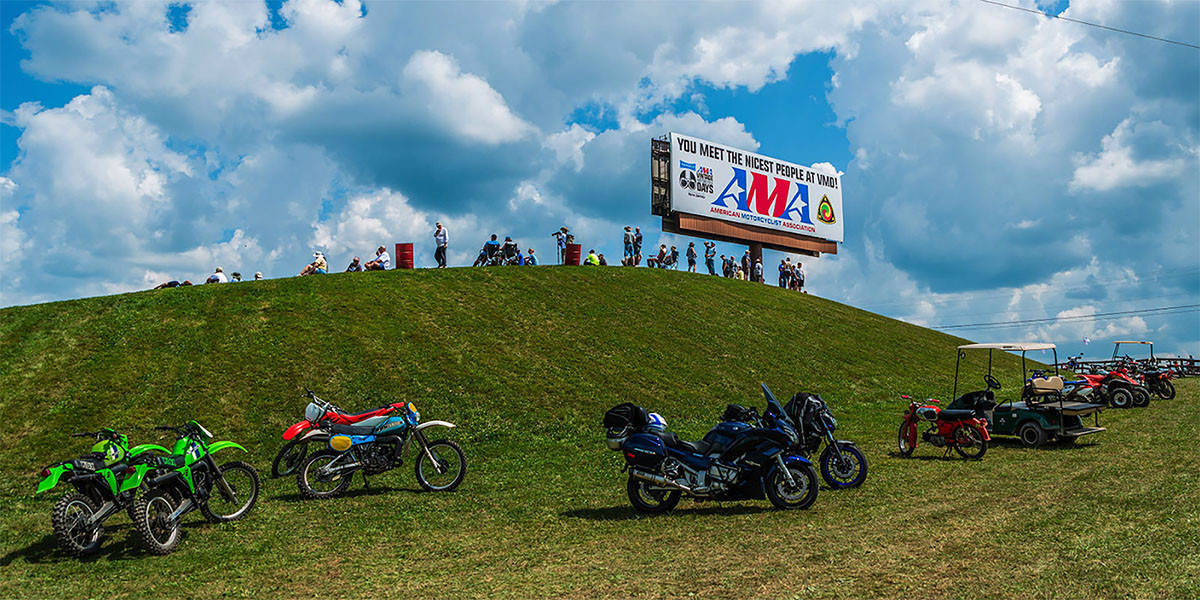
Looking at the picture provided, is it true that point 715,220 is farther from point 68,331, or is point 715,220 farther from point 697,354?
point 68,331

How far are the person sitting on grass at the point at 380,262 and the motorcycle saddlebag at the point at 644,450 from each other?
78.7 feet

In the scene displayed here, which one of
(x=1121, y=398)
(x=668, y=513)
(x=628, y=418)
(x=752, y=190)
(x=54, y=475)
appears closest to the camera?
(x=54, y=475)

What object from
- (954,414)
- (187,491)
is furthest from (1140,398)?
(187,491)

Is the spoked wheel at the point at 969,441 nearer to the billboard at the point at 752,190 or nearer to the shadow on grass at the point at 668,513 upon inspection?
the shadow on grass at the point at 668,513

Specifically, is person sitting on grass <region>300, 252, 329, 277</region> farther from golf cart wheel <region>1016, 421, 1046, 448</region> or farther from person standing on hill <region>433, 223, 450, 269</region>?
golf cart wheel <region>1016, 421, 1046, 448</region>

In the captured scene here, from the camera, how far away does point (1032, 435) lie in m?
16.8

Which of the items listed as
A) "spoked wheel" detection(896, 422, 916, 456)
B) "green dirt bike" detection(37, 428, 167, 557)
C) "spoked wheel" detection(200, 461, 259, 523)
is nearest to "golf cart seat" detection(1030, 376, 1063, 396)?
Answer: "spoked wheel" detection(896, 422, 916, 456)

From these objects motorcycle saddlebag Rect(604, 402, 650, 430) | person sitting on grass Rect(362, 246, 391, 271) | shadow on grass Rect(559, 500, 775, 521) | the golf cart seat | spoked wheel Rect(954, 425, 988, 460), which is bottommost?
shadow on grass Rect(559, 500, 775, 521)

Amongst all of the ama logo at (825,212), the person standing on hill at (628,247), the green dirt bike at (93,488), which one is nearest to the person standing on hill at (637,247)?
the person standing on hill at (628,247)

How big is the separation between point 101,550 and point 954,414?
15.3 m

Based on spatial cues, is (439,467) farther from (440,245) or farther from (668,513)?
(440,245)

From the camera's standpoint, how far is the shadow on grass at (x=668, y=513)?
1053 cm

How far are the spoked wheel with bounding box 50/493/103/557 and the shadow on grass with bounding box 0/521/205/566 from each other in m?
0.12

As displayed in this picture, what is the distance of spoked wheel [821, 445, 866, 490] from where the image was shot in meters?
12.0
